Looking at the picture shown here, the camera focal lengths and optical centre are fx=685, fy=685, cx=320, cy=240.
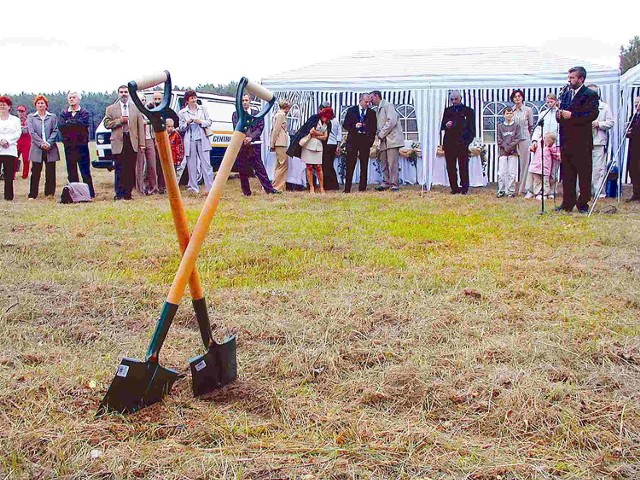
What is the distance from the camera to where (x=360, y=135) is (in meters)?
13.2

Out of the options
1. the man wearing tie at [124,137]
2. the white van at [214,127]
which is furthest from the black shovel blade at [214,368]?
the white van at [214,127]

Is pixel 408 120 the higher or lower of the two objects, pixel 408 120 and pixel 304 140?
the higher

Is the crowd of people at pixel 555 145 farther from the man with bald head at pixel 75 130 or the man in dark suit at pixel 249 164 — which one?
the man with bald head at pixel 75 130

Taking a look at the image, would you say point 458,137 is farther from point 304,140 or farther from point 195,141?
point 195,141

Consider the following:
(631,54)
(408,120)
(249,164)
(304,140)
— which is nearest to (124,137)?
(249,164)

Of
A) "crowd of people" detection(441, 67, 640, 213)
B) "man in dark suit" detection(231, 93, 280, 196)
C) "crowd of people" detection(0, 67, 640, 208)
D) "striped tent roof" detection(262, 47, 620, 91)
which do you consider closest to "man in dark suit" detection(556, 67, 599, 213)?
"crowd of people" detection(441, 67, 640, 213)

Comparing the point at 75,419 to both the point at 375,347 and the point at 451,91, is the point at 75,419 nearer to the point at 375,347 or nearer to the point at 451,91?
the point at 375,347

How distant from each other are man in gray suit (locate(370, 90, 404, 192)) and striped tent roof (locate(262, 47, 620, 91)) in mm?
435

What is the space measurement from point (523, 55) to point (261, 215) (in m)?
8.00

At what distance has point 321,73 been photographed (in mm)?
14305

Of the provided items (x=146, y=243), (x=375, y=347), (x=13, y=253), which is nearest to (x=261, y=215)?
(x=146, y=243)

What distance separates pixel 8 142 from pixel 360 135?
6.28 meters

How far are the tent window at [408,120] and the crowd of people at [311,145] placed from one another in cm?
142

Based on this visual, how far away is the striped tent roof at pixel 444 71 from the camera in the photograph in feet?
41.7
